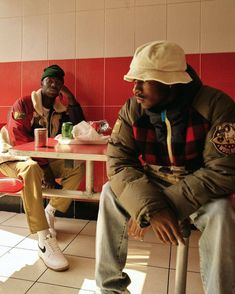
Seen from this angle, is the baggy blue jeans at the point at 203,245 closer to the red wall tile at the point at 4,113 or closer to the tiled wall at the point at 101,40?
the tiled wall at the point at 101,40

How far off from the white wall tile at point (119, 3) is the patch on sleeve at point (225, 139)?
1.59 m

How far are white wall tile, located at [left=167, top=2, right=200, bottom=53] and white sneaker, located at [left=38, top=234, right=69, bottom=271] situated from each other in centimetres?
165

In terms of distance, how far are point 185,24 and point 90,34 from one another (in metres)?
0.75

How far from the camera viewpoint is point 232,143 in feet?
3.37

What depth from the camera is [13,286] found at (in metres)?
1.51

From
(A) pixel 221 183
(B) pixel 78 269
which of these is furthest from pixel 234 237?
(B) pixel 78 269

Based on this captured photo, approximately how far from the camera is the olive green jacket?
1012 millimetres

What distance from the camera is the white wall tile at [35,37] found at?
2424 mm

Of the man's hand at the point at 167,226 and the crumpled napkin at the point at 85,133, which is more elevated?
the crumpled napkin at the point at 85,133

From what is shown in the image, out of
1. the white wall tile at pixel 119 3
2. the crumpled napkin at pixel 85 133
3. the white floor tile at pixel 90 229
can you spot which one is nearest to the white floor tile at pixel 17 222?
the white floor tile at pixel 90 229

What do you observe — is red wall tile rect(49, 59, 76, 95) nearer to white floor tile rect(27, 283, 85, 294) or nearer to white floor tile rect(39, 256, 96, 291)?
white floor tile rect(39, 256, 96, 291)

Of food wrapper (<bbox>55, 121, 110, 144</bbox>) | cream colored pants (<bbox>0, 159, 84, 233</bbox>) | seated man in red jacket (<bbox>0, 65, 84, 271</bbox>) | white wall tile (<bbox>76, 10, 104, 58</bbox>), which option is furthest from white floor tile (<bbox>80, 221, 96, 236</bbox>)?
white wall tile (<bbox>76, 10, 104, 58</bbox>)

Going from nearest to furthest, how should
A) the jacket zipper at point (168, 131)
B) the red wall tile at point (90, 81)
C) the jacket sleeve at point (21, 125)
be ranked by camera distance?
the jacket zipper at point (168, 131)
the jacket sleeve at point (21, 125)
the red wall tile at point (90, 81)

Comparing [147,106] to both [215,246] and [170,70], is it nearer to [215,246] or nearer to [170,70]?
[170,70]
